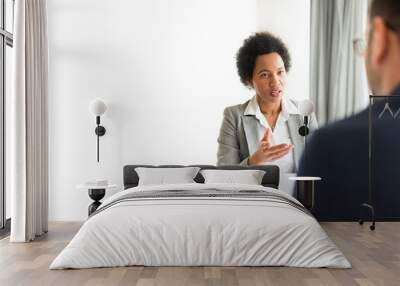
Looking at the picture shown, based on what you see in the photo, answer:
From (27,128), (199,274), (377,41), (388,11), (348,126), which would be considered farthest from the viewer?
(348,126)

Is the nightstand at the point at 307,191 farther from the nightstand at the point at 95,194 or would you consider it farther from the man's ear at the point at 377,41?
the nightstand at the point at 95,194

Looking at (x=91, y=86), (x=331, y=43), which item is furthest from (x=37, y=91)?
(x=331, y=43)

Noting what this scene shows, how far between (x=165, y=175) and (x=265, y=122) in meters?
1.41

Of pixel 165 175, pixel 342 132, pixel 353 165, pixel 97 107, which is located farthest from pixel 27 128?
pixel 353 165

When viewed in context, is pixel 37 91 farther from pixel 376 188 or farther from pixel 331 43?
pixel 376 188

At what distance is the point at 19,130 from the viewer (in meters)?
5.77

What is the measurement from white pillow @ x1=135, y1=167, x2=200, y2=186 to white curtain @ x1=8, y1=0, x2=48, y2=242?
1.12 metres

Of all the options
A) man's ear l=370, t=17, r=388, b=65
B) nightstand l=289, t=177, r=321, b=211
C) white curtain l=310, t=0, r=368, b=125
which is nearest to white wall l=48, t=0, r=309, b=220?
white curtain l=310, t=0, r=368, b=125

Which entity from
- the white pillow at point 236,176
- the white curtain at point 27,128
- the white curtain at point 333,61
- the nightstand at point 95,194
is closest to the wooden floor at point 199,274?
the white curtain at point 27,128

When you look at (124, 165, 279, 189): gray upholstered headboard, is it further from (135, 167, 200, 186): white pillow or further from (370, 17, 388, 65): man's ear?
(370, 17, 388, 65): man's ear

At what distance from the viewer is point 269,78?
7109mm

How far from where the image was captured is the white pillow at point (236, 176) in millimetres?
6535

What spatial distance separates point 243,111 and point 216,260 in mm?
2940

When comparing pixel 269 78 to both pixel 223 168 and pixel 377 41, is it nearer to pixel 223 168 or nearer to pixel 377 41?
pixel 223 168
